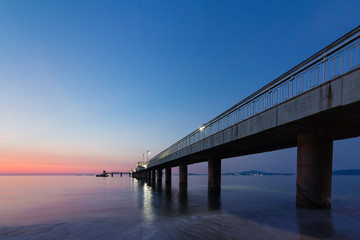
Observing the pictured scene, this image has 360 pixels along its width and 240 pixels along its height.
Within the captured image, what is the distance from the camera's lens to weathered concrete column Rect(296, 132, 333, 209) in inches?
551

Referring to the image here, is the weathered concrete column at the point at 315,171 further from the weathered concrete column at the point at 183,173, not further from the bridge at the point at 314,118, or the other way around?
the weathered concrete column at the point at 183,173

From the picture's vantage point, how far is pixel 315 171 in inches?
550

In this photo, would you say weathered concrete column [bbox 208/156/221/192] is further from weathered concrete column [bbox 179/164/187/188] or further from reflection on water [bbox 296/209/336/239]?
reflection on water [bbox 296/209/336/239]

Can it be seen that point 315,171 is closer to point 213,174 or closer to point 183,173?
point 213,174

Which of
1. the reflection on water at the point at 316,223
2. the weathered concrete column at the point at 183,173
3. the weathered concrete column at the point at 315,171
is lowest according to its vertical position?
the weathered concrete column at the point at 183,173

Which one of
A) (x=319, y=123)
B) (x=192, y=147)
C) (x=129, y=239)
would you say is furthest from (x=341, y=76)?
(x=192, y=147)

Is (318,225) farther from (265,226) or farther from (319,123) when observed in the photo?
(319,123)

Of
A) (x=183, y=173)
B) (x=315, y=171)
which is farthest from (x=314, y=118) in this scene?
(x=183, y=173)

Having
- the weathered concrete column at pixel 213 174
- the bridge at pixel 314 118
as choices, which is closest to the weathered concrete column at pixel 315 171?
the bridge at pixel 314 118

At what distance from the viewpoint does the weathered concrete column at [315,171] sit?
45.9ft

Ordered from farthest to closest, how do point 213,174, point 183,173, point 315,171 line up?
point 183,173, point 213,174, point 315,171

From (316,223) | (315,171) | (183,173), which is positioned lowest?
(183,173)

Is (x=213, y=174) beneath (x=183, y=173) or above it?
above

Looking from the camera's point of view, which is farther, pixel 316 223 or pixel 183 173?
pixel 183 173
